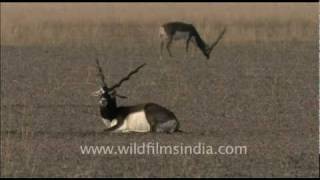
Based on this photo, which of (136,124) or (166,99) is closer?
(136,124)

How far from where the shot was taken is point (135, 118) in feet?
35.5

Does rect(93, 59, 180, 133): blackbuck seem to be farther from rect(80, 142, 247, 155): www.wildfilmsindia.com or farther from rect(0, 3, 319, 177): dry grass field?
rect(80, 142, 247, 155): www.wildfilmsindia.com

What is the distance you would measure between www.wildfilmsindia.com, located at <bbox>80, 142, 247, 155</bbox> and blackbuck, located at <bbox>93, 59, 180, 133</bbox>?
1.11 meters

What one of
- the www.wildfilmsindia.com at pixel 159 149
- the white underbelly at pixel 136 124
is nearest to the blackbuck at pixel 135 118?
the white underbelly at pixel 136 124

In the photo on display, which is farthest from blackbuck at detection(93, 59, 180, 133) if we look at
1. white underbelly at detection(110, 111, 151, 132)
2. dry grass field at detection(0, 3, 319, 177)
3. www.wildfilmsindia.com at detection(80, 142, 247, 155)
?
www.wildfilmsindia.com at detection(80, 142, 247, 155)

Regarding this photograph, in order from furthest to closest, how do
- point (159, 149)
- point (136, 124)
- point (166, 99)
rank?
point (166, 99), point (136, 124), point (159, 149)

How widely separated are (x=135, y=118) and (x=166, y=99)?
11.2 ft

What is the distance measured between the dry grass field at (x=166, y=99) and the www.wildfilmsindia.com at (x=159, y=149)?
0.45ft

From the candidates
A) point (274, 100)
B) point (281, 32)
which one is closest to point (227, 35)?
point (281, 32)

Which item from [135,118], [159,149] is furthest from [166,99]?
[159,149]

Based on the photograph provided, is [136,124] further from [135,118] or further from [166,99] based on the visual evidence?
[166,99]

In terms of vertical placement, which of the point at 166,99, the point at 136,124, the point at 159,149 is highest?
the point at 159,149

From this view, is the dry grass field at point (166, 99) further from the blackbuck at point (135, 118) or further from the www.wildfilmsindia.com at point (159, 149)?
the blackbuck at point (135, 118)

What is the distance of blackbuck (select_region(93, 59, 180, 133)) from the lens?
1074 centimetres
